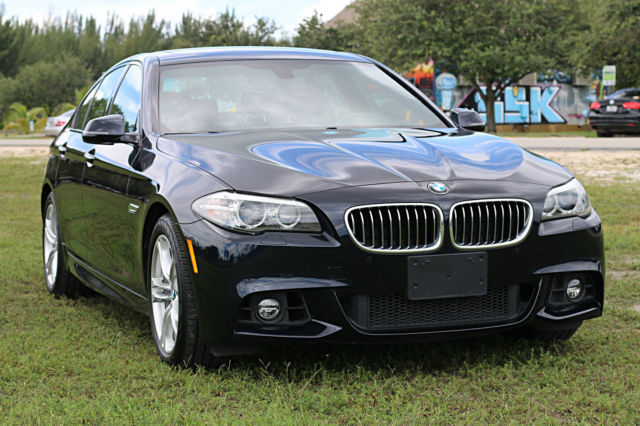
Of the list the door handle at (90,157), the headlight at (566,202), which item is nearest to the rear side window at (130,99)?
the door handle at (90,157)

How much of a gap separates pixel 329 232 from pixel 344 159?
460 millimetres

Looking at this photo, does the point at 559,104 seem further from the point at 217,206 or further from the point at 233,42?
the point at 217,206

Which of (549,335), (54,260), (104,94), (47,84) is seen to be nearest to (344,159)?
(549,335)

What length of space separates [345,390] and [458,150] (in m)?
1.28

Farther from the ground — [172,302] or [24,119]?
[172,302]

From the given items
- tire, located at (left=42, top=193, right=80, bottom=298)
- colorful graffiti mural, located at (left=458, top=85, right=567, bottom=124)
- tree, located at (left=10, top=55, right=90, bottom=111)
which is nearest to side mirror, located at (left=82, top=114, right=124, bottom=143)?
tire, located at (left=42, top=193, right=80, bottom=298)

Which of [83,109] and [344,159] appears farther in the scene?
[83,109]

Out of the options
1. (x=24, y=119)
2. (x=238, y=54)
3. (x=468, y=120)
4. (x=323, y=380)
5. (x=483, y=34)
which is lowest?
(x=24, y=119)

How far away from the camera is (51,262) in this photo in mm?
6590

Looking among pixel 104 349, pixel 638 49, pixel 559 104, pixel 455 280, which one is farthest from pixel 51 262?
pixel 559 104

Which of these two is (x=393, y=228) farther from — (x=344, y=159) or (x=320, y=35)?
(x=320, y=35)

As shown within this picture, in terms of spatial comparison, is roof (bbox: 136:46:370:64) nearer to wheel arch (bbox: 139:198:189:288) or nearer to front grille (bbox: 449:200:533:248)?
wheel arch (bbox: 139:198:189:288)

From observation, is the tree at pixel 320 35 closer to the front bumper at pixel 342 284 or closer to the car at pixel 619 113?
the car at pixel 619 113

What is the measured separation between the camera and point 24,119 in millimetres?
45188
